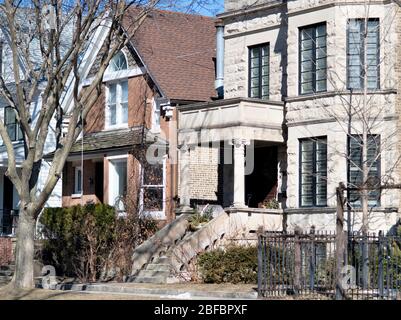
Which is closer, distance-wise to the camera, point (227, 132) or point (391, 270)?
point (391, 270)

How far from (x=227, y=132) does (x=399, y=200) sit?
5.76 meters

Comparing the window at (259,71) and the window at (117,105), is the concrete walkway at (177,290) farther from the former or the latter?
the window at (117,105)

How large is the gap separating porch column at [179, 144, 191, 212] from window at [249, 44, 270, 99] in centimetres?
290

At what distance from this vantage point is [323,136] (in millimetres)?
28641

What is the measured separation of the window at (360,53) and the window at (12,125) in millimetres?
17219

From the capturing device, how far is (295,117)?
1160 inches

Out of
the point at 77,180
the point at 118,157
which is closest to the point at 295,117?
the point at 118,157

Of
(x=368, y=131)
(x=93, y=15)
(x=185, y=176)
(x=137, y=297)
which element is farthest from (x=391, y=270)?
(x=185, y=176)

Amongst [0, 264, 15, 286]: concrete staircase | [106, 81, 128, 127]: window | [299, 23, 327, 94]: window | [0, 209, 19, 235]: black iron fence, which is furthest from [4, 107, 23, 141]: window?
[299, 23, 327, 94]: window

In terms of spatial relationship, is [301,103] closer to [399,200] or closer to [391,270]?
[399,200]

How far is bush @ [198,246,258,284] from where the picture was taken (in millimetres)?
25703

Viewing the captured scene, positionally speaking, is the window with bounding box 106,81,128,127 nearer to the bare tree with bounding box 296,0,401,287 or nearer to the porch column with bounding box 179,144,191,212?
the porch column with bounding box 179,144,191,212

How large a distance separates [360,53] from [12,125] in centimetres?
1839

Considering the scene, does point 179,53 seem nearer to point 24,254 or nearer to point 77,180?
point 77,180
